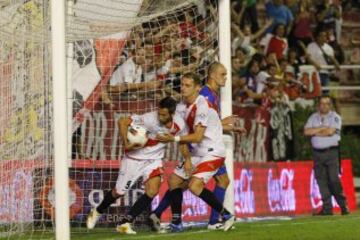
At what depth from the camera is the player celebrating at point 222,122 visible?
46.1 ft

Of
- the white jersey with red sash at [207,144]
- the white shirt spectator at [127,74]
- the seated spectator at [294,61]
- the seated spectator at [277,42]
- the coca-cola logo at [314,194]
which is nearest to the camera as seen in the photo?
the white jersey with red sash at [207,144]

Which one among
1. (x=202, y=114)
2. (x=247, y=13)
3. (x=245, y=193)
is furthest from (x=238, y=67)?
(x=202, y=114)

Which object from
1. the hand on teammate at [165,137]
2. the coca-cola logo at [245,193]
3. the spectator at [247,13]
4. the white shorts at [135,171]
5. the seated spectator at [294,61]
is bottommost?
the coca-cola logo at [245,193]

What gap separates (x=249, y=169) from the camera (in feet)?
64.9

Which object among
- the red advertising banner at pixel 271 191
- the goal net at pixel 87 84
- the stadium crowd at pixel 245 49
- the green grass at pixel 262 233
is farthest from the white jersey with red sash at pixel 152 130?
the red advertising banner at pixel 271 191

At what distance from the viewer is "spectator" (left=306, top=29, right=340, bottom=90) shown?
2580 centimetres

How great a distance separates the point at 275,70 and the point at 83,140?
341 inches

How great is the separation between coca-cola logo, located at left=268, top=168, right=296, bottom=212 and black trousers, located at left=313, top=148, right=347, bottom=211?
1155 mm

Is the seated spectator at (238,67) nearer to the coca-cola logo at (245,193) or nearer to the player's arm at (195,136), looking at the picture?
the coca-cola logo at (245,193)

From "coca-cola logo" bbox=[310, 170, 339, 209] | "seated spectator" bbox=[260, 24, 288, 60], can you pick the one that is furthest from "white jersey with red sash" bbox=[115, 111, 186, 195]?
"seated spectator" bbox=[260, 24, 288, 60]

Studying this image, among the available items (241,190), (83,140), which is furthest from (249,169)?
(83,140)

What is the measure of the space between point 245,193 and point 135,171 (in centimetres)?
525

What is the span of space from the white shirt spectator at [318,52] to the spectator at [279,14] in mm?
649

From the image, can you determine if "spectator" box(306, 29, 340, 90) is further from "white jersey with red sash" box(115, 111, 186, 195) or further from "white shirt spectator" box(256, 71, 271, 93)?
"white jersey with red sash" box(115, 111, 186, 195)
